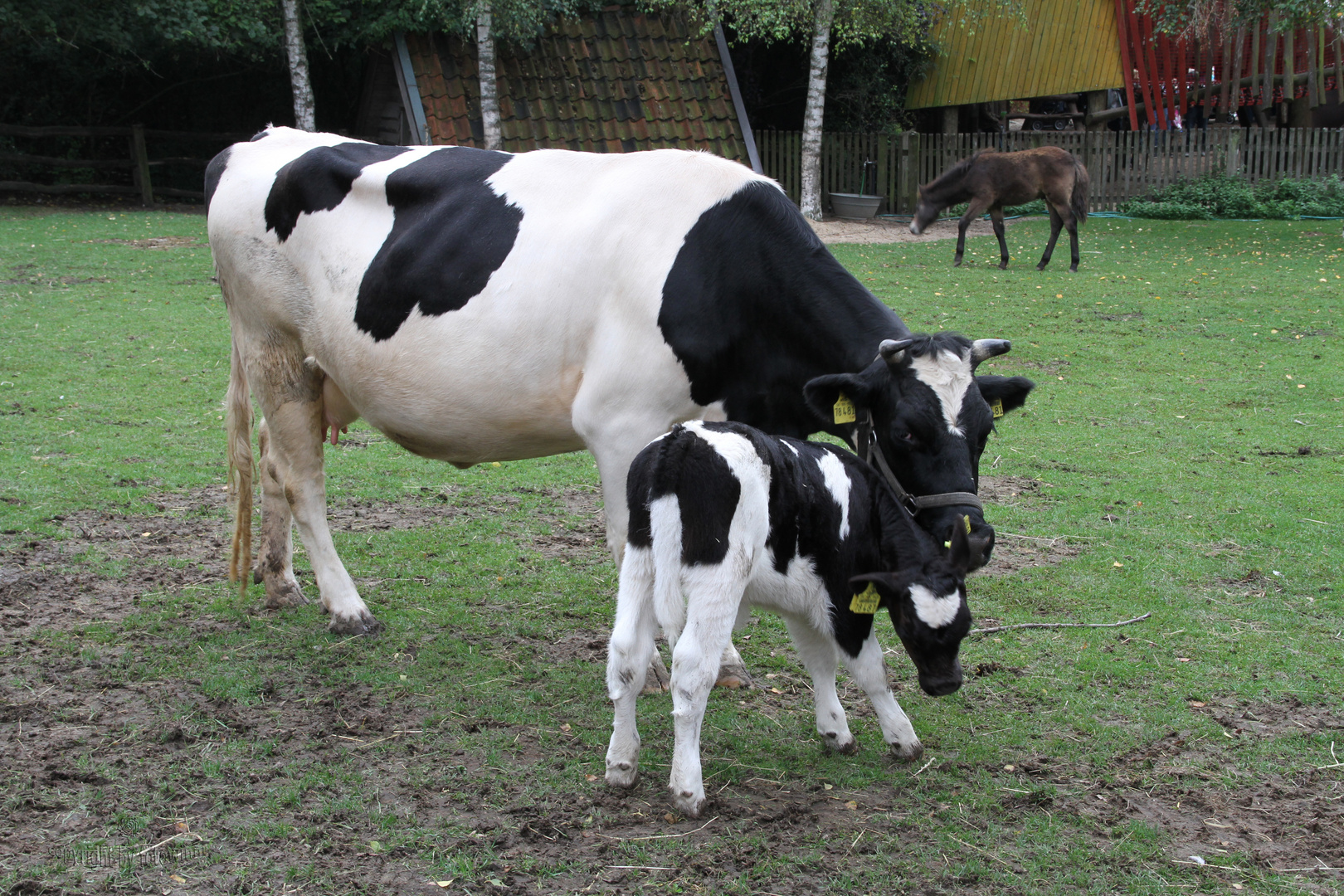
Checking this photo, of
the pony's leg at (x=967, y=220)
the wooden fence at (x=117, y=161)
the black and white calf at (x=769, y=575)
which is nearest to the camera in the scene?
the black and white calf at (x=769, y=575)

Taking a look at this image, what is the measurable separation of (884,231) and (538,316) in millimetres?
17163

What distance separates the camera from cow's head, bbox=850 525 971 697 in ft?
11.3

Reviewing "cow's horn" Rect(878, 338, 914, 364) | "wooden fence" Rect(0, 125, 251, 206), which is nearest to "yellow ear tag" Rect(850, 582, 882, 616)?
Answer: "cow's horn" Rect(878, 338, 914, 364)

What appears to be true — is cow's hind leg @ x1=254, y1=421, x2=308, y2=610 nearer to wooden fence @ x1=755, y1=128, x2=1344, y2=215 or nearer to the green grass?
the green grass

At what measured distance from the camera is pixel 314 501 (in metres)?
4.95

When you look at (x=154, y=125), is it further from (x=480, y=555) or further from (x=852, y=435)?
(x=852, y=435)

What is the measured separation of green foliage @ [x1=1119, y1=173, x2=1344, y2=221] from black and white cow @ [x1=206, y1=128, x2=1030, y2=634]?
20.2 meters

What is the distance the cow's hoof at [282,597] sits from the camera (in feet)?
16.8

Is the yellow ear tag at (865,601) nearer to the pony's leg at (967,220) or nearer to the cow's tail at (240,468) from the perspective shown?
the cow's tail at (240,468)

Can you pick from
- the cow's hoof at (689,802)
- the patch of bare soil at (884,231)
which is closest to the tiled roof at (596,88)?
the patch of bare soil at (884,231)

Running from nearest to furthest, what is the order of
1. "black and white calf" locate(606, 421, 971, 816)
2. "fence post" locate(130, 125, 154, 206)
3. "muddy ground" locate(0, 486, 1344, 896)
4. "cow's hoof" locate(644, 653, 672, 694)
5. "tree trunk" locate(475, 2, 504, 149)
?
"muddy ground" locate(0, 486, 1344, 896)
"black and white calf" locate(606, 421, 971, 816)
"cow's hoof" locate(644, 653, 672, 694)
"tree trunk" locate(475, 2, 504, 149)
"fence post" locate(130, 125, 154, 206)

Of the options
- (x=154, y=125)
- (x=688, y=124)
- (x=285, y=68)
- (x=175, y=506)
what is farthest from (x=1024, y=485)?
(x=154, y=125)

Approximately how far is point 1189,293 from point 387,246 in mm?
11135

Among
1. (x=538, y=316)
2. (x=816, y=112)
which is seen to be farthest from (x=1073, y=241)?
(x=538, y=316)
